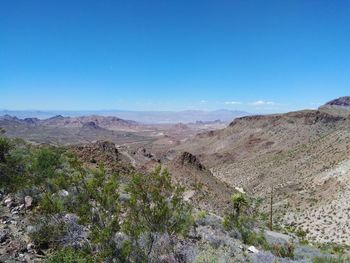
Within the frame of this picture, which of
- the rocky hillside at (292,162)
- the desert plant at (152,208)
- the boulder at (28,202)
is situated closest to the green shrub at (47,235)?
the desert plant at (152,208)

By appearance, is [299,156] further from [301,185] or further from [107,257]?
[107,257]

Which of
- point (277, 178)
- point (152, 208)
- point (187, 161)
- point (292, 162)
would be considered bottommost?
point (277, 178)

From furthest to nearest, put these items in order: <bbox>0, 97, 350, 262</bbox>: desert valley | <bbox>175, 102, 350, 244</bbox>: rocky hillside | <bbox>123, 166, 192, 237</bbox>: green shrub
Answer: <bbox>175, 102, 350, 244</bbox>: rocky hillside
<bbox>0, 97, 350, 262</bbox>: desert valley
<bbox>123, 166, 192, 237</bbox>: green shrub

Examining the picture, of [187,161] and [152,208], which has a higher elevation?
[152,208]

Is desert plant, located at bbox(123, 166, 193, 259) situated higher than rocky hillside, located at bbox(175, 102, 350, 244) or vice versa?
desert plant, located at bbox(123, 166, 193, 259)

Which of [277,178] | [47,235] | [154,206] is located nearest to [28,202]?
[47,235]

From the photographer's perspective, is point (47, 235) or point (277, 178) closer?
point (47, 235)

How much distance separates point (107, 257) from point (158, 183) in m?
2.60

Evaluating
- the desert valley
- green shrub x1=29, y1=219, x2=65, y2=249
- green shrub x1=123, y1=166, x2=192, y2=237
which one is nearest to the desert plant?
green shrub x1=123, y1=166, x2=192, y2=237

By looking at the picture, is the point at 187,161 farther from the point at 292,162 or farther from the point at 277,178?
the point at 292,162

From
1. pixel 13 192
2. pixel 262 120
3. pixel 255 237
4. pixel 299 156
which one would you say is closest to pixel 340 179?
pixel 299 156

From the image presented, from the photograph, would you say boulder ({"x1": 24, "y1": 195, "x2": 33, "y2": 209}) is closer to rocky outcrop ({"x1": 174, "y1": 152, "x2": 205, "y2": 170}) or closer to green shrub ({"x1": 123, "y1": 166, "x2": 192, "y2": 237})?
green shrub ({"x1": 123, "y1": 166, "x2": 192, "y2": 237})

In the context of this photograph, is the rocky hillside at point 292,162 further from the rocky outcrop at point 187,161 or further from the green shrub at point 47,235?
the green shrub at point 47,235

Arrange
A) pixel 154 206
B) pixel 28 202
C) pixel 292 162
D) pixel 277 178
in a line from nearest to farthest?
pixel 154 206 < pixel 28 202 < pixel 277 178 < pixel 292 162
